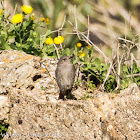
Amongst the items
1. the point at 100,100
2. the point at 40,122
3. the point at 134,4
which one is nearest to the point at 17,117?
the point at 40,122

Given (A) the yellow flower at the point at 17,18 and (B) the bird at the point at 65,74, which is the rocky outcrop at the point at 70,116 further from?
(A) the yellow flower at the point at 17,18

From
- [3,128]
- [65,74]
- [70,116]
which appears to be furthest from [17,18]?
[70,116]

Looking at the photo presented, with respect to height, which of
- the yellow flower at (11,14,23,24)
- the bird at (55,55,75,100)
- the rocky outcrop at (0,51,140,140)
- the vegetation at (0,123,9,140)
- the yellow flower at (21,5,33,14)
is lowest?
the vegetation at (0,123,9,140)

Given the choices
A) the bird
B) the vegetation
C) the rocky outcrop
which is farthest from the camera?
the bird

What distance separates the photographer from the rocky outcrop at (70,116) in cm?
451

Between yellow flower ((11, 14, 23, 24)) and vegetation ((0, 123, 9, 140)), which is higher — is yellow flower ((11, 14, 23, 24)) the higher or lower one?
the higher one

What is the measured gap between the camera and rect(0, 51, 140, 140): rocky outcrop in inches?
178

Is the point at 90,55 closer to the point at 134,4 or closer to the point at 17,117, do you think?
the point at 17,117

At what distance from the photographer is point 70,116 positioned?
4.61m

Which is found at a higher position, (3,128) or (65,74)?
(65,74)

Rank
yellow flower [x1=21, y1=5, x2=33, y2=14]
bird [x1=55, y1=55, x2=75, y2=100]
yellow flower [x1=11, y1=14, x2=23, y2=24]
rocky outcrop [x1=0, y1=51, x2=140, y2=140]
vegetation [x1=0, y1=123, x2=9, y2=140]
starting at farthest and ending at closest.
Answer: yellow flower [x1=21, y1=5, x2=33, y2=14] → yellow flower [x1=11, y1=14, x2=23, y2=24] → bird [x1=55, y1=55, x2=75, y2=100] → vegetation [x1=0, y1=123, x2=9, y2=140] → rocky outcrop [x1=0, y1=51, x2=140, y2=140]

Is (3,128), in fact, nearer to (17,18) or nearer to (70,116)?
(70,116)

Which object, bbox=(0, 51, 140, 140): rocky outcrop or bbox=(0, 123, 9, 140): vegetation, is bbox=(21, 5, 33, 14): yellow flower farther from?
bbox=(0, 123, 9, 140): vegetation

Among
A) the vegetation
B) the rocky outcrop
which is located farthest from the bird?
the vegetation
